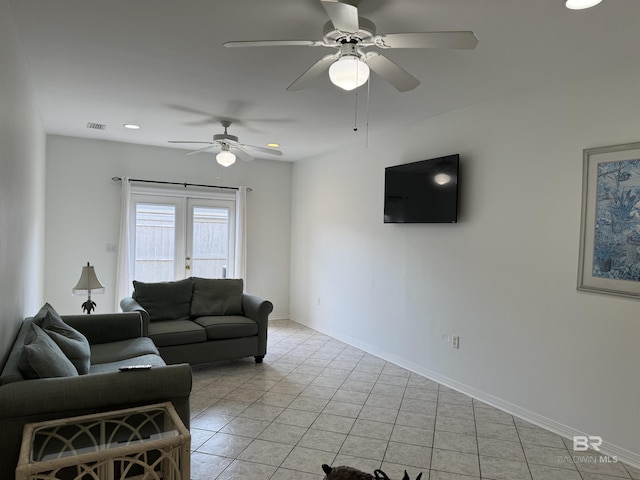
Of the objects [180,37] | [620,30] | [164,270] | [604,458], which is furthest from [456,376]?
[164,270]

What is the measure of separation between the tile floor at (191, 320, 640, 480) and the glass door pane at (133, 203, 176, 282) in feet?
6.82

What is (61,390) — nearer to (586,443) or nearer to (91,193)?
(586,443)

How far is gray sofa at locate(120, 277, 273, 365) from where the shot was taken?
4.05m

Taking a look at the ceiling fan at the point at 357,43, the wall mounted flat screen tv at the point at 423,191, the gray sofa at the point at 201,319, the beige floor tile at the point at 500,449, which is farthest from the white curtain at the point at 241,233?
the beige floor tile at the point at 500,449

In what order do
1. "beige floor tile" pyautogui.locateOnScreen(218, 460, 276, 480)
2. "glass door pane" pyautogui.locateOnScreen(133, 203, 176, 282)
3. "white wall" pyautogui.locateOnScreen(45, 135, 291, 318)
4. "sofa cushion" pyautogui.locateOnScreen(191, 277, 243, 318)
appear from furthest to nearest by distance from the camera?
"glass door pane" pyautogui.locateOnScreen(133, 203, 176, 282) → "white wall" pyautogui.locateOnScreen(45, 135, 291, 318) → "sofa cushion" pyautogui.locateOnScreen(191, 277, 243, 318) → "beige floor tile" pyautogui.locateOnScreen(218, 460, 276, 480)

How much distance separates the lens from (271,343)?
537cm

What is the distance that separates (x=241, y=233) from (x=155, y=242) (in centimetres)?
126

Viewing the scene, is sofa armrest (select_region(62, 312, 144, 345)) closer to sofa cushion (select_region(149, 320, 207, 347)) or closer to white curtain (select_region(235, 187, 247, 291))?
sofa cushion (select_region(149, 320, 207, 347))

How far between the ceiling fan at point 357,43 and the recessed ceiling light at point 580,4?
1.96ft

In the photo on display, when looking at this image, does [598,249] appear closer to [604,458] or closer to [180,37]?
[604,458]

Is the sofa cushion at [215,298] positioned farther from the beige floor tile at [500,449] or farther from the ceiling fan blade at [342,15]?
the ceiling fan blade at [342,15]

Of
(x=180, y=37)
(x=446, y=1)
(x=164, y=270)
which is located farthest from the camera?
(x=164, y=270)

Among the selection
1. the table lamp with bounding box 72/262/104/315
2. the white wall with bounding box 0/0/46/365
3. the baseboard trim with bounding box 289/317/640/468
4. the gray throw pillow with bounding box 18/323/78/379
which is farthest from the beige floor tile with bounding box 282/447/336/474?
the table lamp with bounding box 72/262/104/315

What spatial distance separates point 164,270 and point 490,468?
4.85 metres
